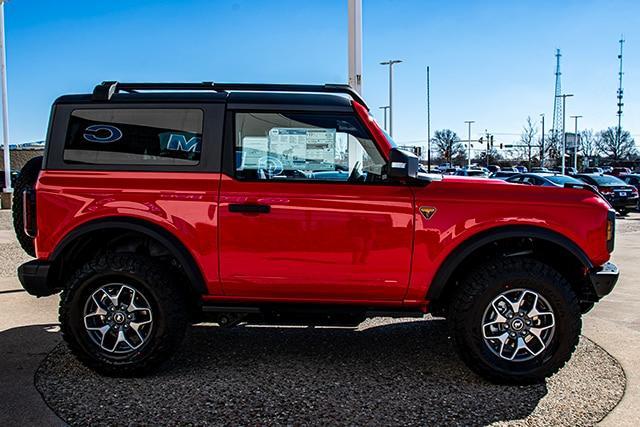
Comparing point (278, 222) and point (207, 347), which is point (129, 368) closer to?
point (207, 347)

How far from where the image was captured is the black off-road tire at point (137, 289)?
406 cm

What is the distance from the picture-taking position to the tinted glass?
414 centimetres

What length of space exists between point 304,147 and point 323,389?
5.73 feet

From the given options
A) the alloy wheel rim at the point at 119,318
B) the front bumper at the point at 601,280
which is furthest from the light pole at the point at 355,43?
the alloy wheel rim at the point at 119,318

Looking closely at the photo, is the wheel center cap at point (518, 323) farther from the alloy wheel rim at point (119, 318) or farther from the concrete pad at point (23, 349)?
the concrete pad at point (23, 349)

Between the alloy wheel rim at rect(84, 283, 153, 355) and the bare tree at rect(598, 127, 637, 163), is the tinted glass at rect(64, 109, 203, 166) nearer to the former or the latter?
the alloy wheel rim at rect(84, 283, 153, 355)

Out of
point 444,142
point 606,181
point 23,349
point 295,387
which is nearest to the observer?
point 295,387

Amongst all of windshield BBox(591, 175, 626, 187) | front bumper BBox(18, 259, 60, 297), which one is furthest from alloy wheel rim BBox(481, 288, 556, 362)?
windshield BBox(591, 175, 626, 187)

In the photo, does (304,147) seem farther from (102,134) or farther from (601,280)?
(601,280)

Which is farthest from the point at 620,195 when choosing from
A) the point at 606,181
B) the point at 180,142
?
the point at 180,142

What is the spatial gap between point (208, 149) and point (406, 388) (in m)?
2.23

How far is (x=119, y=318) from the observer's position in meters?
4.12

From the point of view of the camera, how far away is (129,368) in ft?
13.5

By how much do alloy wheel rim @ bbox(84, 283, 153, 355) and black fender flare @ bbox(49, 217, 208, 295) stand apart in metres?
0.42
